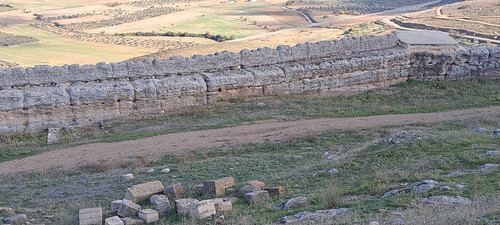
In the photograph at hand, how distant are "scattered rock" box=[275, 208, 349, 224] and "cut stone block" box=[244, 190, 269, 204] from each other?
3.64 feet

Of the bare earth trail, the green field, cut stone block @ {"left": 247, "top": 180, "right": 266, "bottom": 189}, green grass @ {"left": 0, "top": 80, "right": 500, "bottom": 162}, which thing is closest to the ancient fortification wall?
green grass @ {"left": 0, "top": 80, "right": 500, "bottom": 162}

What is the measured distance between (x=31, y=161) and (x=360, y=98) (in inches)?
397

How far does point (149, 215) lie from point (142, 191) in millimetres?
1126

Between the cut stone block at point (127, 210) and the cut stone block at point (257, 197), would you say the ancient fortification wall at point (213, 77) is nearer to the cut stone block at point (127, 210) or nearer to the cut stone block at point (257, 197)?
the cut stone block at point (127, 210)

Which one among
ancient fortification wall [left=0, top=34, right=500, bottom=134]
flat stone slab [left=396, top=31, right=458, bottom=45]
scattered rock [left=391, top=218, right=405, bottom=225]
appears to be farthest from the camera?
flat stone slab [left=396, top=31, right=458, bottom=45]

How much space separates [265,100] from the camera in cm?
1692

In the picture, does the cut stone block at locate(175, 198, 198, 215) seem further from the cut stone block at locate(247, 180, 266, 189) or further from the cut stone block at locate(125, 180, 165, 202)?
the cut stone block at locate(247, 180, 266, 189)

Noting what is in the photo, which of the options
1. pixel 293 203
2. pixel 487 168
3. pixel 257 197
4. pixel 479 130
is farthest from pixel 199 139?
pixel 487 168

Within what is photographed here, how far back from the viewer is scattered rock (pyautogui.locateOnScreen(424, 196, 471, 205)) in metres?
7.44

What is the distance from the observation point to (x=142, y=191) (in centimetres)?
918

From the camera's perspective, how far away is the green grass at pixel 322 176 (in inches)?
300

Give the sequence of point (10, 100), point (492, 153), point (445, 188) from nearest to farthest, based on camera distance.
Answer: point (445, 188) < point (492, 153) < point (10, 100)

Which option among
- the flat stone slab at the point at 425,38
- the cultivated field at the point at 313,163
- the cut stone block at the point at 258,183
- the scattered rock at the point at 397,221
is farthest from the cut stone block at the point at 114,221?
the flat stone slab at the point at 425,38

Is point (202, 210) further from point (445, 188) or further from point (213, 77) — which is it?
point (213, 77)
